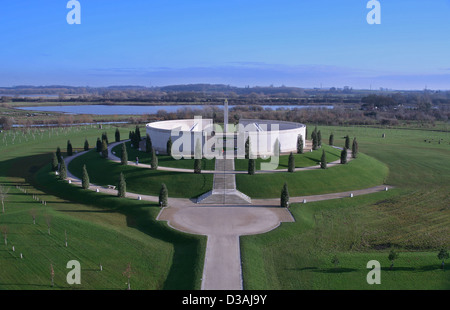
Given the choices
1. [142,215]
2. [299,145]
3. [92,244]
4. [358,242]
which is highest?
[299,145]

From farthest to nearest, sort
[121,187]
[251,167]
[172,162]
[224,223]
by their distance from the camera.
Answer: [172,162], [251,167], [121,187], [224,223]

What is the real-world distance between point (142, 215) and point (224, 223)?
7.48 m

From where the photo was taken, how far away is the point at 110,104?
185250 mm

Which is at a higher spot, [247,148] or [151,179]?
[247,148]

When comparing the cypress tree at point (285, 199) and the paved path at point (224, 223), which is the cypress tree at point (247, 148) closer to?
the paved path at point (224, 223)

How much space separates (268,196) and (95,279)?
1909 cm

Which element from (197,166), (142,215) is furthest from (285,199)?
(142,215)

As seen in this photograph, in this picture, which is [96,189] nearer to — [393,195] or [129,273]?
[129,273]

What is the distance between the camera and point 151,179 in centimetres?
3703

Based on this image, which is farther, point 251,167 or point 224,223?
point 251,167

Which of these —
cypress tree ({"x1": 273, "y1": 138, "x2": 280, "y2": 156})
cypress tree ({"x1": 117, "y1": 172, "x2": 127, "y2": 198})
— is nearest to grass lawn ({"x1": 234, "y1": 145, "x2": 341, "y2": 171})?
cypress tree ({"x1": 273, "y1": 138, "x2": 280, "y2": 156})

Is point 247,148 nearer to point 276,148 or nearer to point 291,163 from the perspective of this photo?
point 276,148

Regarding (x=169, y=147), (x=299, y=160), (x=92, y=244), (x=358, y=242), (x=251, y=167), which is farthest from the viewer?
(x=169, y=147)

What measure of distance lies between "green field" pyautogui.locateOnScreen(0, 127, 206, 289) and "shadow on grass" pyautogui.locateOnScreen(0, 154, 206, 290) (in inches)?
2.3
